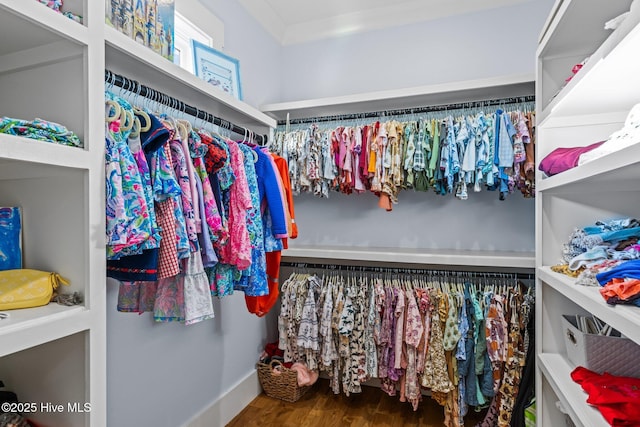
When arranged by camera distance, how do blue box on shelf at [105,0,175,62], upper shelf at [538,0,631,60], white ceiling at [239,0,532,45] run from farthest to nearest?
white ceiling at [239,0,532,45], upper shelf at [538,0,631,60], blue box on shelf at [105,0,175,62]

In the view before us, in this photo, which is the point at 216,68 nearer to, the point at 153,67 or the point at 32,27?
the point at 153,67

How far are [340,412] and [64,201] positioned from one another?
1963 mm

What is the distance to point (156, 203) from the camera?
44.0 inches

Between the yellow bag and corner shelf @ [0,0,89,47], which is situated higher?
corner shelf @ [0,0,89,47]

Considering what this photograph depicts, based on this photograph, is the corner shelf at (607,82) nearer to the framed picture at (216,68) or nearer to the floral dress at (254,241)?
the floral dress at (254,241)

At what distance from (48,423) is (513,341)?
200 centimetres

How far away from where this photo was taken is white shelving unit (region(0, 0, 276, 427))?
85 cm

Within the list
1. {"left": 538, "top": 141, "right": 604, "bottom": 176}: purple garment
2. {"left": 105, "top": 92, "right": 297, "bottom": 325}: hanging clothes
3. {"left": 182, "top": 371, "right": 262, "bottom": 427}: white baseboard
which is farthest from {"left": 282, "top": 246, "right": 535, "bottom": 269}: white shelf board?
{"left": 182, "top": 371, "right": 262, "bottom": 427}: white baseboard

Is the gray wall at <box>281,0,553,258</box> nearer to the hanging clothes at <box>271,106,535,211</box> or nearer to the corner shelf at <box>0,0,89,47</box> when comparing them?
the hanging clothes at <box>271,106,535,211</box>

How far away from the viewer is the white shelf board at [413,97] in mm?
2049

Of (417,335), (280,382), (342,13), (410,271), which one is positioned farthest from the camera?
(342,13)

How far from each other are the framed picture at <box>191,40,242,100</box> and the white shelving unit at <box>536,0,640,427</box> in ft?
4.98

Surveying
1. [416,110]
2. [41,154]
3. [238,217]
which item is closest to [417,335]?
[238,217]

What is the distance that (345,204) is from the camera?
105 inches
